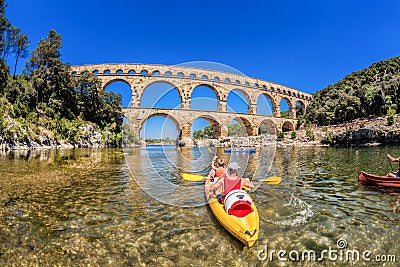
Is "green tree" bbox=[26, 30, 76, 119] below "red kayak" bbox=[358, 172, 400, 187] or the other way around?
the other way around

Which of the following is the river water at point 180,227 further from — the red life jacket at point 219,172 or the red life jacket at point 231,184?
the red life jacket at point 219,172

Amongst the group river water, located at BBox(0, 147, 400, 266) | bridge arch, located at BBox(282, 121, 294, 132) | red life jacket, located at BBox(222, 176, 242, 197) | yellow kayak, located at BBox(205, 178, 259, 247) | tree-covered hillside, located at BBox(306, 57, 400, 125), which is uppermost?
tree-covered hillside, located at BBox(306, 57, 400, 125)

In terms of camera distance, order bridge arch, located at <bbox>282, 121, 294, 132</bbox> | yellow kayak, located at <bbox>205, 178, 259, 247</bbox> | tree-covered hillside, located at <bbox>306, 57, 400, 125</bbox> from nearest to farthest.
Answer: yellow kayak, located at <bbox>205, 178, 259, 247</bbox> < tree-covered hillside, located at <bbox>306, 57, 400, 125</bbox> < bridge arch, located at <bbox>282, 121, 294, 132</bbox>

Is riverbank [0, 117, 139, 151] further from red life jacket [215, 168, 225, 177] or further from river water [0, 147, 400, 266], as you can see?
red life jacket [215, 168, 225, 177]

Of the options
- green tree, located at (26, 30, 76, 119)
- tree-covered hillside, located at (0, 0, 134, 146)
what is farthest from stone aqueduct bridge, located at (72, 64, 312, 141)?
green tree, located at (26, 30, 76, 119)

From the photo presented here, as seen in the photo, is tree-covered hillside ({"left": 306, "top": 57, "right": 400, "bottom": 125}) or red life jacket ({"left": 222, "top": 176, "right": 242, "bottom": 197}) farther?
tree-covered hillside ({"left": 306, "top": 57, "right": 400, "bottom": 125})

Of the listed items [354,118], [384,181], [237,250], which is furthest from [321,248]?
[354,118]

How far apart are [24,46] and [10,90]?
8.03 m

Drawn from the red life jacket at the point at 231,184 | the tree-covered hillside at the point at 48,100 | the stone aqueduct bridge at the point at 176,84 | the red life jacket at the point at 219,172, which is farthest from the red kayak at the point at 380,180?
the stone aqueduct bridge at the point at 176,84

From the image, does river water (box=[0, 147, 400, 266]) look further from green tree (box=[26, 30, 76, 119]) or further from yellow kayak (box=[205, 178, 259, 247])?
green tree (box=[26, 30, 76, 119])

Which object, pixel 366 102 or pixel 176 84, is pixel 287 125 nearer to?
pixel 366 102

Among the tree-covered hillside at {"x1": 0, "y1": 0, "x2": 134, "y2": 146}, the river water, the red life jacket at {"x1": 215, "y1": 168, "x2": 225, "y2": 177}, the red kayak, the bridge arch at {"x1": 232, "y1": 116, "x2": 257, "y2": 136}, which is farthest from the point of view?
the tree-covered hillside at {"x1": 0, "y1": 0, "x2": 134, "y2": 146}

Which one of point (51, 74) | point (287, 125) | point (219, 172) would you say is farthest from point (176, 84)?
point (219, 172)

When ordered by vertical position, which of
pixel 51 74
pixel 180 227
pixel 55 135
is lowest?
pixel 180 227
